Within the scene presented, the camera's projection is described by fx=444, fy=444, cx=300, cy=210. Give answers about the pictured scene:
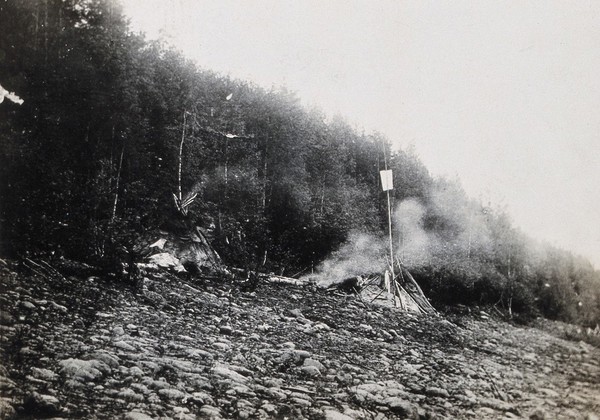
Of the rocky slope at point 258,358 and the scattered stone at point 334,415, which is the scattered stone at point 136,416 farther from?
the scattered stone at point 334,415

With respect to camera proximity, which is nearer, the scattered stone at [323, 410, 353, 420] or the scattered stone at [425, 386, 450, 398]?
the scattered stone at [323, 410, 353, 420]

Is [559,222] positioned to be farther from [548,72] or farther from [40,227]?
[40,227]

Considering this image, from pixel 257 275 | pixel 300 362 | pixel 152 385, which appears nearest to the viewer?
pixel 152 385

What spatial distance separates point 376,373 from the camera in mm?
2379

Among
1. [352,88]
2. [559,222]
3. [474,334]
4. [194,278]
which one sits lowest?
[474,334]

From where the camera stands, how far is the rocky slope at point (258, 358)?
7.07 feet

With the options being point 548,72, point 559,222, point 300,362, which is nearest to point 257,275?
point 300,362

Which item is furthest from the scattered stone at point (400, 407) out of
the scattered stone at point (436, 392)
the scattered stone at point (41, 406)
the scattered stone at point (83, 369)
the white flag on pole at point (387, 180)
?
the scattered stone at point (41, 406)

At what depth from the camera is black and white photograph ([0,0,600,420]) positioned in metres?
2.36

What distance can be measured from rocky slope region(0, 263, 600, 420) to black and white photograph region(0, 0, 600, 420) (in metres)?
0.01

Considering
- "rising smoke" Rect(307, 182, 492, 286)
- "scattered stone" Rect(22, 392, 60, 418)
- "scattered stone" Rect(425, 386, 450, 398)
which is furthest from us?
"rising smoke" Rect(307, 182, 492, 286)

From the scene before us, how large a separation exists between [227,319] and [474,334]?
138cm

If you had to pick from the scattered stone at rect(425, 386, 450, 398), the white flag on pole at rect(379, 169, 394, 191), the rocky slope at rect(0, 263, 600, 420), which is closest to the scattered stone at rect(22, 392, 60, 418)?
the rocky slope at rect(0, 263, 600, 420)

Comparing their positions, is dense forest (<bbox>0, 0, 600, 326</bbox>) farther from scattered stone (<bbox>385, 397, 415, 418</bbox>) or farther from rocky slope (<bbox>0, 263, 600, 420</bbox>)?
scattered stone (<bbox>385, 397, 415, 418</bbox>)
